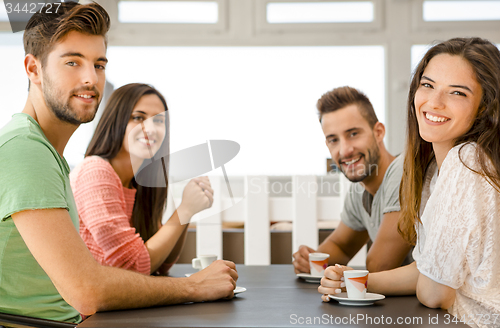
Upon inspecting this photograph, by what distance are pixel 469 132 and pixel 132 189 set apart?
3.24 ft

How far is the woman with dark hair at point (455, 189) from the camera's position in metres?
0.76

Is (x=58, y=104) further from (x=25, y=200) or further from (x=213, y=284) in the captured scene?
(x=213, y=284)

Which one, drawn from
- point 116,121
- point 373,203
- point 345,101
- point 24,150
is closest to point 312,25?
point 345,101

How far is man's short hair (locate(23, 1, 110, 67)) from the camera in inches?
35.5

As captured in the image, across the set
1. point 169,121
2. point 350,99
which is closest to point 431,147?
point 350,99

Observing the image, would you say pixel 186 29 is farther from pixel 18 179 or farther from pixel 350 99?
pixel 18 179

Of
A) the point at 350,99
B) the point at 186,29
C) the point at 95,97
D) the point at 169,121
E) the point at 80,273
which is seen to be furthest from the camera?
the point at 186,29

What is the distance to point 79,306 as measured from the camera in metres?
0.72

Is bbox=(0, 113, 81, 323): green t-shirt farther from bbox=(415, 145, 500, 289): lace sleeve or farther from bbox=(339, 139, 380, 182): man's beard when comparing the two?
bbox=(339, 139, 380, 182): man's beard

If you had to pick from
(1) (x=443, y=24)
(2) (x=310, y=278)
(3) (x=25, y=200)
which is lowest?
(2) (x=310, y=278)

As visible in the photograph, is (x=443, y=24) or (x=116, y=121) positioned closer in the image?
(x=116, y=121)

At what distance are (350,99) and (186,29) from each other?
1.80 meters

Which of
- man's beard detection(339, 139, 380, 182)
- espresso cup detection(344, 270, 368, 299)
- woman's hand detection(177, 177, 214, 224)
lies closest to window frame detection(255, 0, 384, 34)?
man's beard detection(339, 139, 380, 182)

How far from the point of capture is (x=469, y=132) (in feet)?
2.89
